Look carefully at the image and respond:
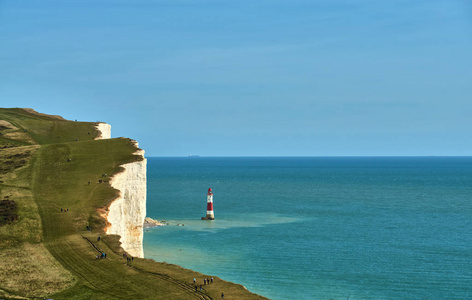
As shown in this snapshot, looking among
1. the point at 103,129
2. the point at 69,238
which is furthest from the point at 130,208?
the point at 103,129

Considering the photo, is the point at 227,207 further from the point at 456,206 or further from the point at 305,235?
the point at 456,206

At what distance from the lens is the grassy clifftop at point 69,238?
4144cm

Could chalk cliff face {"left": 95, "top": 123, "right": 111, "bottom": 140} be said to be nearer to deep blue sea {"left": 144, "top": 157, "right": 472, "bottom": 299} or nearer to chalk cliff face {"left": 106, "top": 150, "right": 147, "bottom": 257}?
deep blue sea {"left": 144, "top": 157, "right": 472, "bottom": 299}

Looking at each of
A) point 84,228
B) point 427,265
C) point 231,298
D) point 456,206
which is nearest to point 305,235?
point 427,265

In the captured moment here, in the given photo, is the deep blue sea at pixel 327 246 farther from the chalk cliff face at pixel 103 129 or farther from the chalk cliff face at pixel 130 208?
the chalk cliff face at pixel 103 129

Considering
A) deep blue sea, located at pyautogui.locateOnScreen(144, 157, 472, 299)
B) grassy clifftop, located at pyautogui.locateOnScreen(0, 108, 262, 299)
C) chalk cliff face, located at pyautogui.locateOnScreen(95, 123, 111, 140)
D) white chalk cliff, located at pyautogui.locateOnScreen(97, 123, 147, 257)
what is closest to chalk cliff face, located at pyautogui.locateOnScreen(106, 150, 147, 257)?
white chalk cliff, located at pyautogui.locateOnScreen(97, 123, 147, 257)

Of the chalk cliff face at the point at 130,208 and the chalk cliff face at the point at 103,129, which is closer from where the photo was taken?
the chalk cliff face at the point at 130,208

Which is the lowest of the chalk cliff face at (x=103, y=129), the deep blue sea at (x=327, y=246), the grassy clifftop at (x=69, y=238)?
the deep blue sea at (x=327, y=246)

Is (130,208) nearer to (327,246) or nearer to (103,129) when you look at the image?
(327,246)

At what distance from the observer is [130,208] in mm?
68938

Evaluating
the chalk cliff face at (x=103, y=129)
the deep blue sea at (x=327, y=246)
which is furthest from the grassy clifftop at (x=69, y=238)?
Result: the chalk cliff face at (x=103, y=129)

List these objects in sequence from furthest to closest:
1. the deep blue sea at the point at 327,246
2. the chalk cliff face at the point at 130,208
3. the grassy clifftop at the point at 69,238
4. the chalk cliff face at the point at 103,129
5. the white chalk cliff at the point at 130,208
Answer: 1. the chalk cliff face at the point at 103,129
2. the chalk cliff face at the point at 130,208
3. the white chalk cliff at the point at 130,208
4. the deep blue sea at the point at 327,246
5. the grassy clifftop at the point at 69,238

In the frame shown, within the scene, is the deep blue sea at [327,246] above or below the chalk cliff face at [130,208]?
below

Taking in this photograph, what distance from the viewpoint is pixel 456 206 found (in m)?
→ 137
